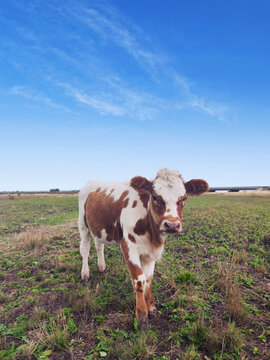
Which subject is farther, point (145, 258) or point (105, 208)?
point (105, 208)

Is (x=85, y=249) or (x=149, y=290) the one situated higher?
(x=85, y=249)

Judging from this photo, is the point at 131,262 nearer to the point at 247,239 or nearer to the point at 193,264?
the point at 193,264

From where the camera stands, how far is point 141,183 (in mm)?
4574

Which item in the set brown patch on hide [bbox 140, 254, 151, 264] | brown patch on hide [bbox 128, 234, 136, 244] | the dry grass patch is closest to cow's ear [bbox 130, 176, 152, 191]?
brown patch on hide [bbox 128, 234, 136, 244]

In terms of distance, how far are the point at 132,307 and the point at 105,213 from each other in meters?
2.13

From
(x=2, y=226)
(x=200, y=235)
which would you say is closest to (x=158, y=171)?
(x=200, y=235)

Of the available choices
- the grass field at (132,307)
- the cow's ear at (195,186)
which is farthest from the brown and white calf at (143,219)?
the grass field at (132,307)

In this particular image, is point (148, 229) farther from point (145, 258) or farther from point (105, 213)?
point (105, 213)

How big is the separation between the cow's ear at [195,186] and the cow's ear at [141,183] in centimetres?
83

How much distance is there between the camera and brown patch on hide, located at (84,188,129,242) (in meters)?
5.25

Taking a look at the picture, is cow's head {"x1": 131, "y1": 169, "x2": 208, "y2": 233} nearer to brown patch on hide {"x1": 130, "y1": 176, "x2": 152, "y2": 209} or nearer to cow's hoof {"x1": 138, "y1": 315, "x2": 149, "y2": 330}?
brown patch on hide {"x1": 130, "y1": 176, "x2": 152, "y2": 209}

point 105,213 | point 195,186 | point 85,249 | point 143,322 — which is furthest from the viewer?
point 85,249

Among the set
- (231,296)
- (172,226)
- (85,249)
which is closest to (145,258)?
(172,226)

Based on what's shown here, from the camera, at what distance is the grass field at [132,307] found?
11.3 feet
